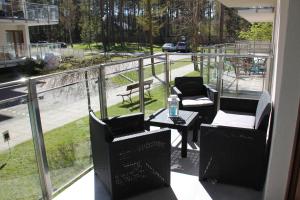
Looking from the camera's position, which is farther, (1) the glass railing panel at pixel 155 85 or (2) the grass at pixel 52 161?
(1) the glass railing panel at pixel 155 85

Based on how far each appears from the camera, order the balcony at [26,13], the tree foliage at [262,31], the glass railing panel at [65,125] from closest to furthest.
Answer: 1. the glass railing panel at [65,125]
2. the balcony at [26,13]
3. the tree foliage at [262,31]

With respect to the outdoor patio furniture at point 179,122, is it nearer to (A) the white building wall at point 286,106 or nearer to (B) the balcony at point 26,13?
(A) the white building wall at point 286,106

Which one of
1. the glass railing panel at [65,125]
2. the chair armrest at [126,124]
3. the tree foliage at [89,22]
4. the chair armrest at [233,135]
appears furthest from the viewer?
the tree foliage at [89,22]

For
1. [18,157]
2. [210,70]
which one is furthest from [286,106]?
[210,70]

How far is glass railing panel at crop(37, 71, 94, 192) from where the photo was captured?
3028 mm

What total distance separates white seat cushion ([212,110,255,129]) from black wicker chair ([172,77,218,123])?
723 millimetres

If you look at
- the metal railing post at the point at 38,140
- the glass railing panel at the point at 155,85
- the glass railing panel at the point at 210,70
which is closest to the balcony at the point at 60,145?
the metal railing post at the point at 38,140

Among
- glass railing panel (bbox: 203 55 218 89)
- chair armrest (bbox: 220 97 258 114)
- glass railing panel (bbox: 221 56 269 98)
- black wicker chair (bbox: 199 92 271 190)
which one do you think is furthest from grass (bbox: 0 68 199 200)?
glass railing panel (bbox: 221 56 269 98)

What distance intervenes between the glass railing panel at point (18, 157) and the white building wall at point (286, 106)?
2290 mm

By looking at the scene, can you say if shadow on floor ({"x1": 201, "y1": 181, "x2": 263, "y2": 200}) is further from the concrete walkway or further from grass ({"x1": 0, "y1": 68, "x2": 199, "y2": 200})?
the concrete walkway

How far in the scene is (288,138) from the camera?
244 centimetres

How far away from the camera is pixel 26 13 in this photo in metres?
17.4

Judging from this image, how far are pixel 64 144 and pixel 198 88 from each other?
287 centimetres

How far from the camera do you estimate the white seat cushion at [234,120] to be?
3.61 meters
